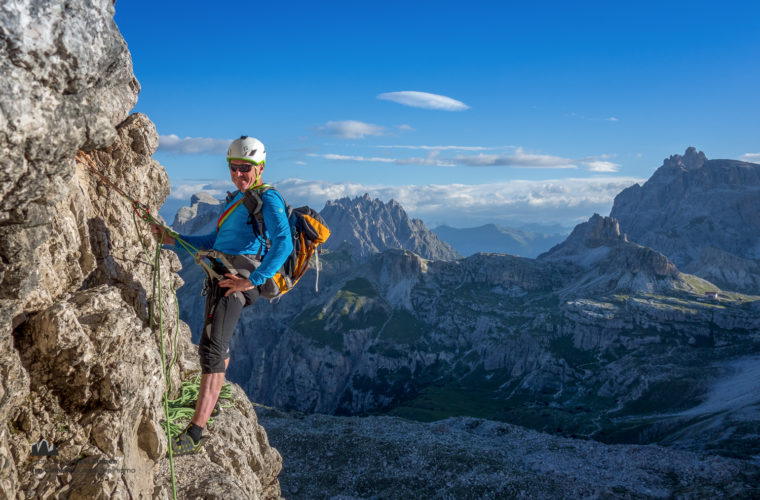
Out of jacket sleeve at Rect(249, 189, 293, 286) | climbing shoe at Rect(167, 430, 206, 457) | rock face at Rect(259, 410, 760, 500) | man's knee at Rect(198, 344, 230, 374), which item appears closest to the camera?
jacket sleeve at Rect(249, 189, 293, 286)

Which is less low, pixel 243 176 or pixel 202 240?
pixel 243 176

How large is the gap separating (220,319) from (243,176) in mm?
3547

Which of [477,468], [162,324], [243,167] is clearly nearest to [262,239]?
[243,167]

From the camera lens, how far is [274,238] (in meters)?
11.1

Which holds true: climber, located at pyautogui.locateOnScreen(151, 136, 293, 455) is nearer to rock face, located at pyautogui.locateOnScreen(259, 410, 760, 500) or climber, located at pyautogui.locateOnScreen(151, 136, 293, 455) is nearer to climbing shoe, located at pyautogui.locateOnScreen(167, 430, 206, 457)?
climbing shoe, located at pyautogui.locateOnScreen(167, 430, 206, 457)

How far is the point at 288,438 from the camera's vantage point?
56.8 metres

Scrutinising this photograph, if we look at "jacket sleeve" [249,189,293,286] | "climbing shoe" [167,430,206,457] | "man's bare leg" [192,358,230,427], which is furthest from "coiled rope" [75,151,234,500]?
"jacket sleeve" [249,189,293,286]

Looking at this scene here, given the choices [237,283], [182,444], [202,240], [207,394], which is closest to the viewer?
[237,283]

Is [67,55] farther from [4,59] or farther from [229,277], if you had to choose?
[229,277]

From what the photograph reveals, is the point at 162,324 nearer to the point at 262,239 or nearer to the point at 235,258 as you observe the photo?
the point at 235,258

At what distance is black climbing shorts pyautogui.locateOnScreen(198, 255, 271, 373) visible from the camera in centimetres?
1148

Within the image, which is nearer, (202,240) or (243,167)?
(243,167)

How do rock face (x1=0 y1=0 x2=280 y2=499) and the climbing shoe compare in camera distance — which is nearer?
rock face (x1=0 y1=0 x2=280 y2=499)

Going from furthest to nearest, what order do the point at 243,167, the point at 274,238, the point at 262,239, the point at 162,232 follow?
1. the point at 162,232
2. the point at 262,239
3. the point at 243,167
4. the point at 274,238
